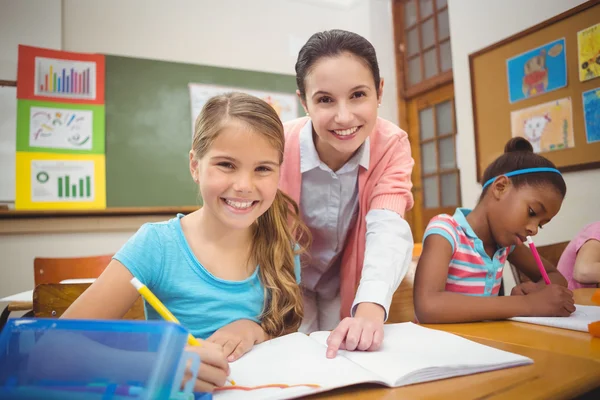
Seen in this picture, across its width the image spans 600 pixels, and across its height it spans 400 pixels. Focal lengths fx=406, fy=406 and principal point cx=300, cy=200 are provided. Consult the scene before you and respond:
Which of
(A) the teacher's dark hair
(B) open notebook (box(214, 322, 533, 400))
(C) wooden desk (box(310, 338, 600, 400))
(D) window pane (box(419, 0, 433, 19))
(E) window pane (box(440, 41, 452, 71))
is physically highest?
(D) window pane (box(419, 0, 433, 19))

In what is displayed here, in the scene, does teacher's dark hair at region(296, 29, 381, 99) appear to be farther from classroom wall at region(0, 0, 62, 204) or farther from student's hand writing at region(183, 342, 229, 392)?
classroom wall at region(0, 0, 62, 204)

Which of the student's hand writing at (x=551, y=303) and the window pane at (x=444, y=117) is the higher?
the window pane at (x=444, y=117)

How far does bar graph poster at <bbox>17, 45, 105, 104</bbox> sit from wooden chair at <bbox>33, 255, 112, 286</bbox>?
4.35ft

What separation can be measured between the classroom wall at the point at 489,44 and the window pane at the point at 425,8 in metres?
1.48

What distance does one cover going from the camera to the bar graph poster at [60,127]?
272cm

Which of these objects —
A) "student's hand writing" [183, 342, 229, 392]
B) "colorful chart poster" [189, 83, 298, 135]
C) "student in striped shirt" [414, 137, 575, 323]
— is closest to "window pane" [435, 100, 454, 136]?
"colorful chart poster" [189, 83, 298, 135]

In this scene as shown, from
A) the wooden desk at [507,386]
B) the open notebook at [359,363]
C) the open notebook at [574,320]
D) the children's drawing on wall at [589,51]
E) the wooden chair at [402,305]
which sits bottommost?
the wooden chair at [402,305]

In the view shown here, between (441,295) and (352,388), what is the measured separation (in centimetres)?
52

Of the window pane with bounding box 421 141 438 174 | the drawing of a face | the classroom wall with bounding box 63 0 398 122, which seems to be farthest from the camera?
the window pane with bounding box 421 141 438 174

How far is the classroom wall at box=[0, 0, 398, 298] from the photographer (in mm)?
2736

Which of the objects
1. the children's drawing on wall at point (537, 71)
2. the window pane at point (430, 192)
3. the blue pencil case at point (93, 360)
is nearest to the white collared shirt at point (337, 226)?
the blue pencil case at point (93, 360)

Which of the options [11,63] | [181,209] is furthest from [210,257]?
[11,63]

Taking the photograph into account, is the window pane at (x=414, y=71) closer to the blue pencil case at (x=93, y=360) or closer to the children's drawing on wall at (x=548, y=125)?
the children's drawing on wall at (x=548, y=125)

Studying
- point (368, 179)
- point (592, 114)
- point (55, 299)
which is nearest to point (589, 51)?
point (592, 114)
